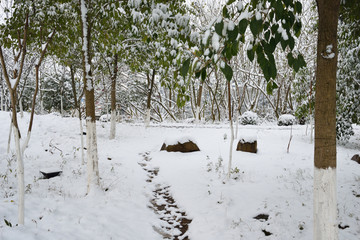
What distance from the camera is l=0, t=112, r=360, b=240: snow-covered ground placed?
4.04 meters

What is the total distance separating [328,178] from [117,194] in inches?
185

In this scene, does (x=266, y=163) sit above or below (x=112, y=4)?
below

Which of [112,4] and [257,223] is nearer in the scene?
[257,223]

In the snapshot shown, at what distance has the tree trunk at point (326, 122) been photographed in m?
2.40

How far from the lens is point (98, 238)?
3766 mm

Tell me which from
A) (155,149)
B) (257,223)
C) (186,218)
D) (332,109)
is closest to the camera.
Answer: (332,109)

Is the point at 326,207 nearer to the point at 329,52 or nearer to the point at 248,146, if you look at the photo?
the point at 329,52

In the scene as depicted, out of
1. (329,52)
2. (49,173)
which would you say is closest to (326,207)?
(329,52)

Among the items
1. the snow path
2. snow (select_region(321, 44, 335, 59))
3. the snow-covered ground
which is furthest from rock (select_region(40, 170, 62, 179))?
snow (select_region(321, 44, 335, 59))

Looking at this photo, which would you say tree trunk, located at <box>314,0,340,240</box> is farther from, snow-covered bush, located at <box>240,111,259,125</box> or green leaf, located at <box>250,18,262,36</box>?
snow-covered bush, located at <box>240,111,259,125</box>

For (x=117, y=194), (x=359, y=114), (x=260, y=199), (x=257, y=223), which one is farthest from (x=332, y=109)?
(x=359, y=114)

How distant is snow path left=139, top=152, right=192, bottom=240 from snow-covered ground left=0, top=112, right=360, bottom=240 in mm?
128

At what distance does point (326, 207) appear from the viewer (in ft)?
8.07

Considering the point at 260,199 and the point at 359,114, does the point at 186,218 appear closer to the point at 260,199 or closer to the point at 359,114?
the point at 260,199
